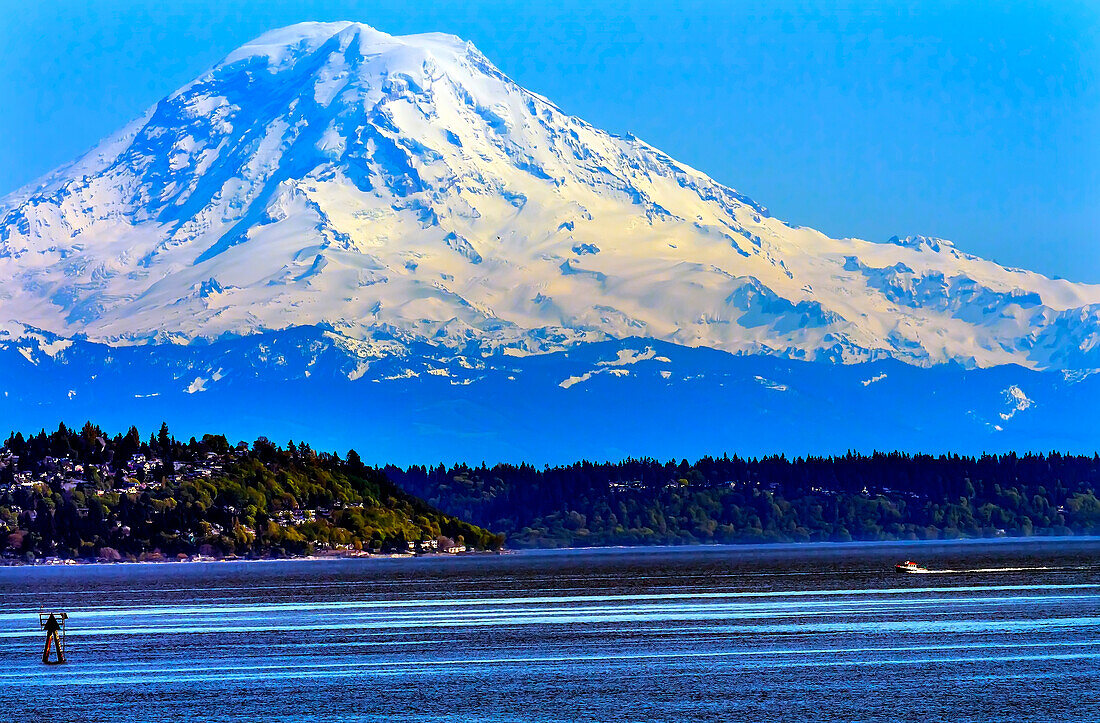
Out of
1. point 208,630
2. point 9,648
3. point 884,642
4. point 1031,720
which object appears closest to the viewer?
point 1031,720

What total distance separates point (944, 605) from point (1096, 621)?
28.4 meters

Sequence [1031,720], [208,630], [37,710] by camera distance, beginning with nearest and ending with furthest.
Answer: [1031,720]
[37,710]
[208,630]

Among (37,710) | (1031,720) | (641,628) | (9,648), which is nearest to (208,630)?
(9,648)

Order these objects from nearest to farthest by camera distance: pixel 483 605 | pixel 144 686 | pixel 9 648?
pixel 144 686 → pixel 9 648 → pixel 483 605

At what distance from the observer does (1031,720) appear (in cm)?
9094

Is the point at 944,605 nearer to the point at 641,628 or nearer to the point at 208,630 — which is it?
the point at 641,628

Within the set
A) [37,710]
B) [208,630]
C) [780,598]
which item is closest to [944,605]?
[780,598]

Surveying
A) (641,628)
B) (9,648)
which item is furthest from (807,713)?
(9,648)

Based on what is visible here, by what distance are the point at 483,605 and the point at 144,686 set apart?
3242 inches

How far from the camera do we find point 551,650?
131m

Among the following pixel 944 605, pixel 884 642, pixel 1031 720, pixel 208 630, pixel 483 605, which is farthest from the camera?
pixel 483 605

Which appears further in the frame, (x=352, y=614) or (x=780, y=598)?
(x=780, y=598)

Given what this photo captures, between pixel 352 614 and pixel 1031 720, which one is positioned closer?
pixel 1031 720

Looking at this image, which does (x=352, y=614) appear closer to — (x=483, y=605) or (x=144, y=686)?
(x=483, y=605)
